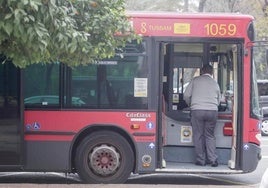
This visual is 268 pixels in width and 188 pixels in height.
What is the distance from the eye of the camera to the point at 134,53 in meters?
9.93

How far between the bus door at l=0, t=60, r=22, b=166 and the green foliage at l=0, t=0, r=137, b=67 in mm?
2447

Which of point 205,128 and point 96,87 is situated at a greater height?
point 96,87

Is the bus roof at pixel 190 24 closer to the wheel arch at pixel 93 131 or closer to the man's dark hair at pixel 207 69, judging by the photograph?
the man's dark hair at pixel 207 69

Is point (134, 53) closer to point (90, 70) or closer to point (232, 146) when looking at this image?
point (90, 70)

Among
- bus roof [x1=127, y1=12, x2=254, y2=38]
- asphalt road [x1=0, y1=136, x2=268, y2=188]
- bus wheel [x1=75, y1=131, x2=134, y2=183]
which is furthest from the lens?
asphalt road [x1=0, y1=136, x2=268, y2=188]

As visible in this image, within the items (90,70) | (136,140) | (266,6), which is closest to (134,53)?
(90,70)

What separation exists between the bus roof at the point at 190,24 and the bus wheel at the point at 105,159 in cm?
A: 185

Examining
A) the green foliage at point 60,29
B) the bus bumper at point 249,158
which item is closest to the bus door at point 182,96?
the bus bumper at point 249,158

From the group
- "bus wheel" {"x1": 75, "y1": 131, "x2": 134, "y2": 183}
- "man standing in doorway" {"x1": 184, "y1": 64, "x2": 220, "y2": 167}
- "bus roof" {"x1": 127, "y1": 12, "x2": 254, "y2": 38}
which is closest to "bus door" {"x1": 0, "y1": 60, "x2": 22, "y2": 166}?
"bus wheel" {"x1": 75, "y1": 131, "x2": 134, "y2": 183}

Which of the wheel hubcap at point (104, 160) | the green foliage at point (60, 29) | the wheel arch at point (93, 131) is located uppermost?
the green foliage at point (60, 29)

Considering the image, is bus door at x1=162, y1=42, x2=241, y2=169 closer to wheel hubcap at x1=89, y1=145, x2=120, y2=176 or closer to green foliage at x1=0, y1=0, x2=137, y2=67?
wheel hubcap at x1=89, y1=145, x2=120, y2=176

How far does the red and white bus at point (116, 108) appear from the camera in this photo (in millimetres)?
9719

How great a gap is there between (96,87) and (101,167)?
4.31 feet

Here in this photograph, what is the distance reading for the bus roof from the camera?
9.99 m
